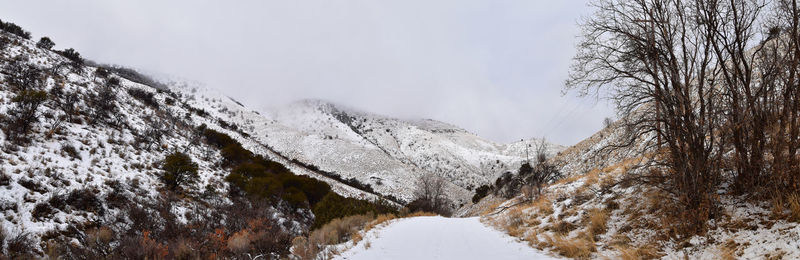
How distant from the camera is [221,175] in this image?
73.0 feet

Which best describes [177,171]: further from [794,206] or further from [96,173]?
[794,206]

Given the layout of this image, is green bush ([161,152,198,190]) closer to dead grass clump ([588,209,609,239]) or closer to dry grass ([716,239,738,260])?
dead grass clump ([588,209,609,239])

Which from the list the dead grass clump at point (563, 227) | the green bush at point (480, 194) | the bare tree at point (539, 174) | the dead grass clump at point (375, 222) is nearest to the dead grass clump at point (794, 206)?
the dead grass clump at point (563, 227)

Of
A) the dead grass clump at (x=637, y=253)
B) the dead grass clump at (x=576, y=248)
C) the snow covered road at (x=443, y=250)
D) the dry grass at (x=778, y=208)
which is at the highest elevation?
the dry grass at (x=778, y=208)

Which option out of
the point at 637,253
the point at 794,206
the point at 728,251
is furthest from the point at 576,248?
the point at 794,206

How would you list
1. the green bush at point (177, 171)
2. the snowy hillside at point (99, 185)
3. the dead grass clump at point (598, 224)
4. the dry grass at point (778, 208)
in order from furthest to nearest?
the green bush at point (177, 171) → the snowy hillside at point (99, 185) → the dead grass clump at point (598, 224) → the dry grass at point (778, 208)

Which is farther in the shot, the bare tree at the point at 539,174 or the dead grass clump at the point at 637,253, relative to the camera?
the bare tree at the point at 539,174

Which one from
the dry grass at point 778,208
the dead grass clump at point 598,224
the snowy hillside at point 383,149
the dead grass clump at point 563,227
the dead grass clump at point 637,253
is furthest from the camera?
the snowy hillside at point 383,149

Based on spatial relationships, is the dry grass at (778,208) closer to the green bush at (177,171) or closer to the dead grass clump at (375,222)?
the dead grass clump at (375,222)

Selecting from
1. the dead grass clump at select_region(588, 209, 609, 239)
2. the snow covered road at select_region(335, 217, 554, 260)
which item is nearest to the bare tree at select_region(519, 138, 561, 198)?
the dead grass clump at select_region(588, 209, 609, 239)

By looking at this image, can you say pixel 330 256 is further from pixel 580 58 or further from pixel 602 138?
pixel 602 138

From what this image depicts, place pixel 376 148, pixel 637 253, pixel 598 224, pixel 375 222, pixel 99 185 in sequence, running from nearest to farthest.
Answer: pixel 637 253 < pixel 598 224 < pixel 99 185 < pixel 375 222 < pixel 376 148

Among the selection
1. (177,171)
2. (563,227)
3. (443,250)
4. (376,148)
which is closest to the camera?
(443,250)

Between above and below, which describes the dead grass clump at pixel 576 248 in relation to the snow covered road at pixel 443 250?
above
